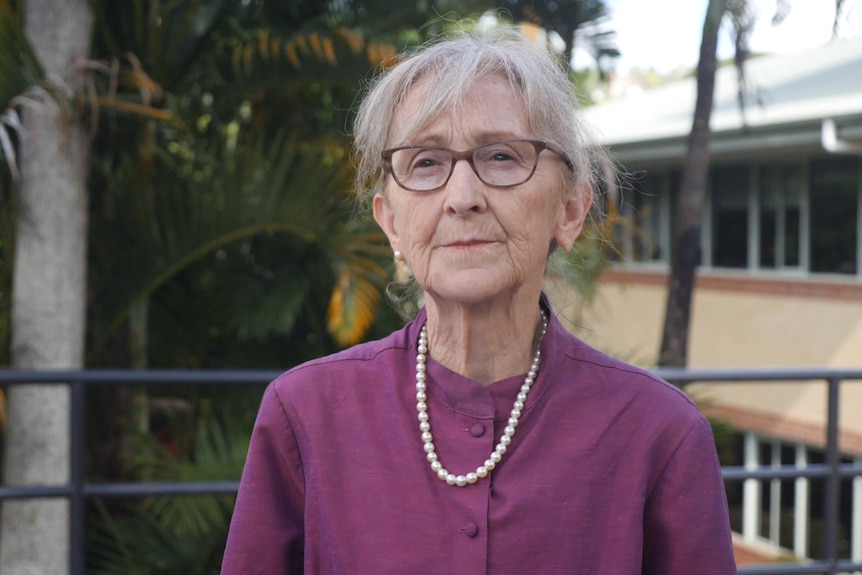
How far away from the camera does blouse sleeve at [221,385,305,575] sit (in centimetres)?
145

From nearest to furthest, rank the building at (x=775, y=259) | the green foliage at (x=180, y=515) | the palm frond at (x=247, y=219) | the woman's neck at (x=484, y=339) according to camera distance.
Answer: the woman's neck at (x=484, y=339) → the green foliage at (x=180, y=515) → the palm frond at (x=247, y=219) → the building at (x=775, y=259)

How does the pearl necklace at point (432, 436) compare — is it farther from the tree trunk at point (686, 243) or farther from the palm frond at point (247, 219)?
the tree trunk at point (686, 243)

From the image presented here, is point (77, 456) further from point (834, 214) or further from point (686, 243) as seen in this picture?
point (834, 214)

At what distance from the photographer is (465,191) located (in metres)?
1.40

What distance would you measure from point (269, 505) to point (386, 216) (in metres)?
0.47

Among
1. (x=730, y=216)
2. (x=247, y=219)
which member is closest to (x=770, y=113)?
(x=730, y=216)

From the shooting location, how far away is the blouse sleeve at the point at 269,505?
1448 millimetres

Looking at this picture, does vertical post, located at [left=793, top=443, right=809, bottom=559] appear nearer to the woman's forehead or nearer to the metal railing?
the metal railing

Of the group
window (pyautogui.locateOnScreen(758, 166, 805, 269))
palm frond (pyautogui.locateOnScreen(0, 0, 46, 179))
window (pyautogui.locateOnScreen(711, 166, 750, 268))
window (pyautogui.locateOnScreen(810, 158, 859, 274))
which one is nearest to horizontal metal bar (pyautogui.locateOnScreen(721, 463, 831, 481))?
palm frond (pyautogui.locateOnScreen(0, 0, 46, 179))

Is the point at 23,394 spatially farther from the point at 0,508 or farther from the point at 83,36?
the point at 83,36

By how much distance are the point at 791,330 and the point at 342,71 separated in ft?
25.5

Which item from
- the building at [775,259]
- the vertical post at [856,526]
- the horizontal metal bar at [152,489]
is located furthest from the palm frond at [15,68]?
the vertical post at [856,526]

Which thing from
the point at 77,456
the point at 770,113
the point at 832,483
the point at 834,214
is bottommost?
the point at 832,483

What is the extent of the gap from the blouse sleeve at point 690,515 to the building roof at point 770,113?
18.7ft
